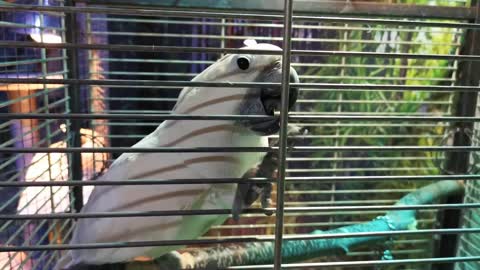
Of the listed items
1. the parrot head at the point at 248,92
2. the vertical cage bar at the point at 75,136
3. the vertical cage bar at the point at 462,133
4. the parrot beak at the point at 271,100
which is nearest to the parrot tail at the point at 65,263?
the vertical cage bar at the point at 75,136

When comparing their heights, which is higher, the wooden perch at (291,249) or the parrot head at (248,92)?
the parrot head at (248,92)

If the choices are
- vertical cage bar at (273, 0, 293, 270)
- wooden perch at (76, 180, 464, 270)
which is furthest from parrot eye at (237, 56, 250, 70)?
wooden perch at (76, 180, 464, 270)

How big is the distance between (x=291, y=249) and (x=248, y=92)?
0.55 meters

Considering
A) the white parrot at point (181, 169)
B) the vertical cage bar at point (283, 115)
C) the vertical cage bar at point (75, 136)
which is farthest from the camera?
the vertical cage bar at point (75, 136)

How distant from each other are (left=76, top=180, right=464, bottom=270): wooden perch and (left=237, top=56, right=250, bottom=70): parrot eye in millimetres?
445

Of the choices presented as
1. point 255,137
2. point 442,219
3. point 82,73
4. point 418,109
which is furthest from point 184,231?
point 418,109

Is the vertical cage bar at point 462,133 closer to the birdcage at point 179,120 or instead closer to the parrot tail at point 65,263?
the birdcage at point 179,120

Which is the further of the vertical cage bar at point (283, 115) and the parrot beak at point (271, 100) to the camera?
the parrot beak at point (271, 100)

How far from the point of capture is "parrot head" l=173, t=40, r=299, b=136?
2.48 feet

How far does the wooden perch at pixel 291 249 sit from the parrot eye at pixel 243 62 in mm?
445

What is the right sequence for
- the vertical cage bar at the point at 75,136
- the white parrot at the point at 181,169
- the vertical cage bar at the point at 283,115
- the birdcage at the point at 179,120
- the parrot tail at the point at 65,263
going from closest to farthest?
the vertical cage bar at the point at 283,115 < the birdcage at the point at 179,120 < the white parrot at the point at 181,169 < the parrot tail at the point at 65,263 < the vertical cage bar at the point at 75,136

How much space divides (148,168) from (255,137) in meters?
0.24

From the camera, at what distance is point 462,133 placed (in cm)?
123

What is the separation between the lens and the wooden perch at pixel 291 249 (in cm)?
101
